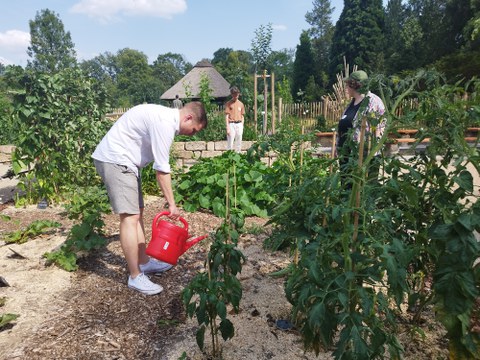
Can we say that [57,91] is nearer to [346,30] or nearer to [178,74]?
[346,30]

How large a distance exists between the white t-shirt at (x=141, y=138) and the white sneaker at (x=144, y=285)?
2.66ft

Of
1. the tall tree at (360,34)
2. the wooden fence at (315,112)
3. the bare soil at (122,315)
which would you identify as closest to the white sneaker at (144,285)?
the bare soil at (122,315)

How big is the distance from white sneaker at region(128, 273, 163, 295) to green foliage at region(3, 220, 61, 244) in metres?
1.69

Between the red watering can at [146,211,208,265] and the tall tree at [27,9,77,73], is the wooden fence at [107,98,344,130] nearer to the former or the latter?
the red watering can at [146,211,208,265]

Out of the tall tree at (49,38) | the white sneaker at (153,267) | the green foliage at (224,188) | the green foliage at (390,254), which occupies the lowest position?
the white sneaker at (153,267)

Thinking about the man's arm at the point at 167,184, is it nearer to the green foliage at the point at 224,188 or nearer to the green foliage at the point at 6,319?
the green foliage at the point at 6,319

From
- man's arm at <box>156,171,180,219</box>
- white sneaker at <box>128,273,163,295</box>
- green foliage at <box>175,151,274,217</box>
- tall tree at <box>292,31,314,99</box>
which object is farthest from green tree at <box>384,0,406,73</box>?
white sneaker at <box>128,273,163,295</box>

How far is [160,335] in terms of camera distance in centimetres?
237

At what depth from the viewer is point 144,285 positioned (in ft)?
9.30

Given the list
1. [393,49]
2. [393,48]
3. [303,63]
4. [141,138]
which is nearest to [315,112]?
[141,138]

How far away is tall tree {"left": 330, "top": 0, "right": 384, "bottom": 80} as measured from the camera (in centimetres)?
2980

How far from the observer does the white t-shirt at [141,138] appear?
8.47 feet

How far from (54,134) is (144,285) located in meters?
3.15

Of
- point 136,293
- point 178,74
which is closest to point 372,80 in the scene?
point 136,293
